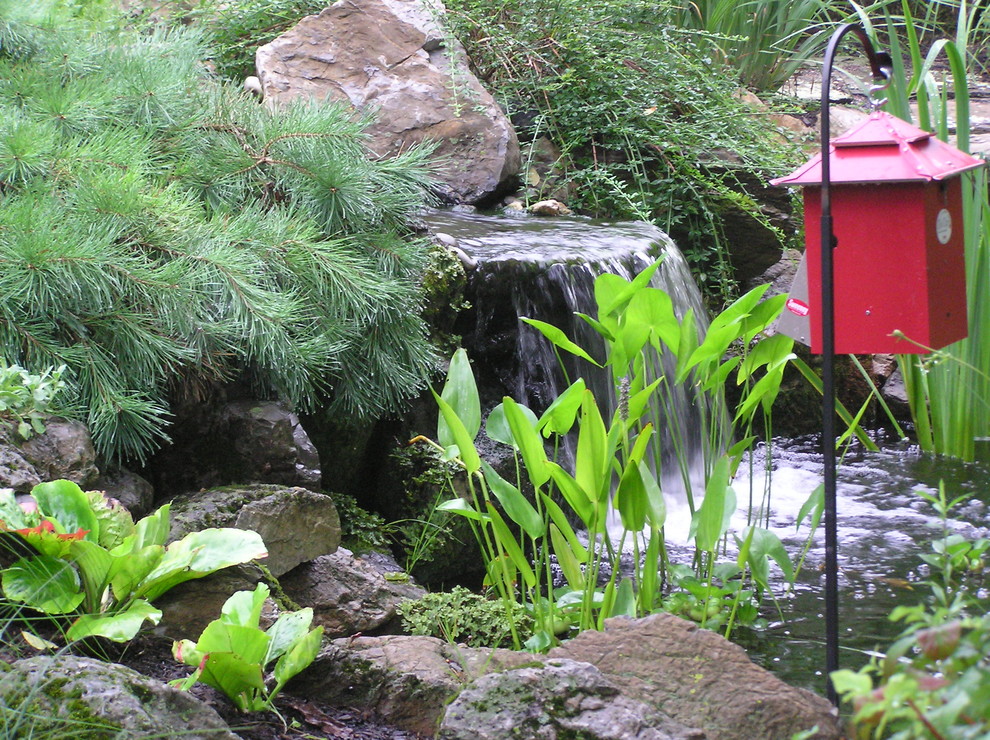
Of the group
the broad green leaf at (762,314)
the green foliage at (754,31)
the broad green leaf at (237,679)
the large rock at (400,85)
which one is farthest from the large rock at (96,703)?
the green foliage at (754,31)

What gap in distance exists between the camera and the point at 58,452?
2064 mm

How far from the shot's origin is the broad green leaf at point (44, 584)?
1.68 meters

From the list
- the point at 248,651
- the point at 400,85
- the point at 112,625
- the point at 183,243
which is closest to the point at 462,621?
the point at 248,651

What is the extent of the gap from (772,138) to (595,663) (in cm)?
509

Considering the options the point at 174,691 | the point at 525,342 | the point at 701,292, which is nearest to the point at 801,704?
the point at 174,691

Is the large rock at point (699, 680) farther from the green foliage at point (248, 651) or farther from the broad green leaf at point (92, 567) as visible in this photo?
the broad green leaf at point (92, 567)

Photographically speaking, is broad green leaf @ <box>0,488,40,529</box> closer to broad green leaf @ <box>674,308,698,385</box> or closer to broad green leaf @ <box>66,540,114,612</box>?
broad green leaf @ <box>66,540,114,612</box>

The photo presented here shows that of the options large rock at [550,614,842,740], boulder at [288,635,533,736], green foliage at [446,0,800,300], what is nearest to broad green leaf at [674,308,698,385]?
large rock at [550,614,842,740]

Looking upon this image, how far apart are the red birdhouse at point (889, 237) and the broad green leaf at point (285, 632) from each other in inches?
45.3

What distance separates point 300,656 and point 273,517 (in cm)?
61

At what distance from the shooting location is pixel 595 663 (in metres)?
1.84

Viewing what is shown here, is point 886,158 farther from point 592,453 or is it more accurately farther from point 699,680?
point 699,680

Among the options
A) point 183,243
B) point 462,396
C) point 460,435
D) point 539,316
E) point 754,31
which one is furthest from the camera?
point 754,31

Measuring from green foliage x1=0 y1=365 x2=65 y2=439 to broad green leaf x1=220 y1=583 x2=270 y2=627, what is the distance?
1.79 ft
